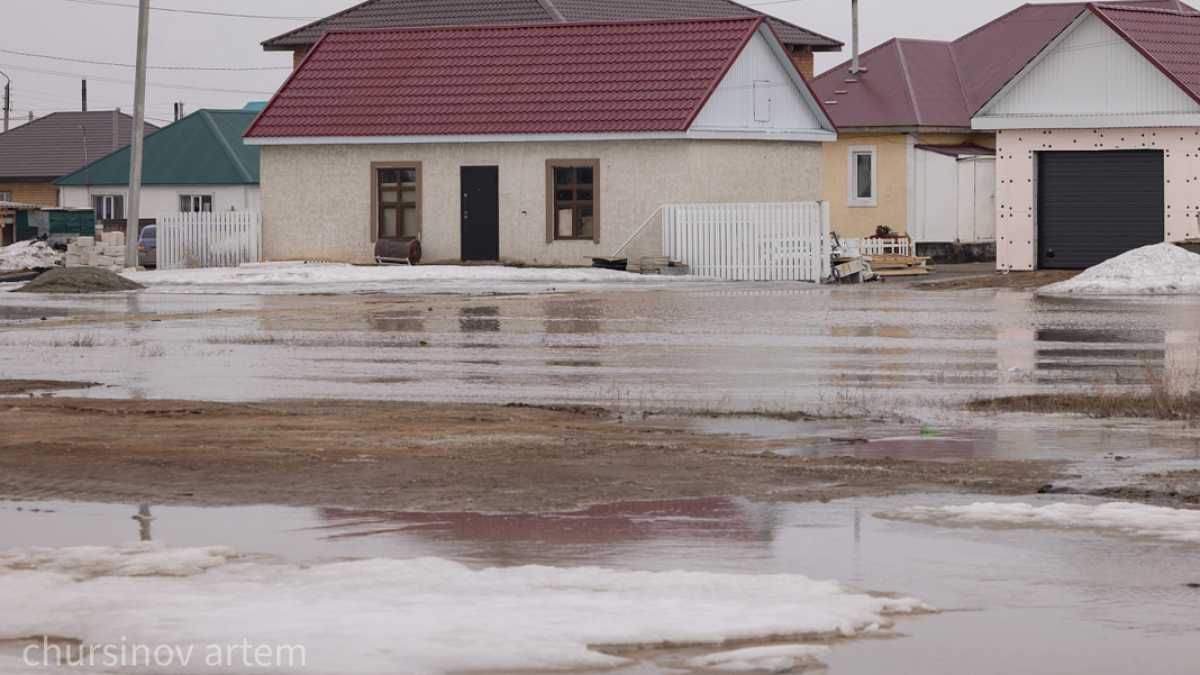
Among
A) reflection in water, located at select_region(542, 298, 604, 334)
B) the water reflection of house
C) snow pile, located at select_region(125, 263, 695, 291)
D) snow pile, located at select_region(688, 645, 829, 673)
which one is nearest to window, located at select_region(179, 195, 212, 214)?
snow pile, located at select_region(125, 263, 695, 291)

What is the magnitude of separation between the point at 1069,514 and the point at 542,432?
155 inches

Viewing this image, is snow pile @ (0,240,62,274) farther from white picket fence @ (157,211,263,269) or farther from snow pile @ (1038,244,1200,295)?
snow pile @ (1038,244,1200,295)

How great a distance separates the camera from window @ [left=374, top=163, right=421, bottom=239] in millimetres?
38344

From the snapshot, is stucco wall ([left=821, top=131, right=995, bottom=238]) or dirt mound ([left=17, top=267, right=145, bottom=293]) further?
stucco wall ([left=821, top=131, right=995, bottom=238])

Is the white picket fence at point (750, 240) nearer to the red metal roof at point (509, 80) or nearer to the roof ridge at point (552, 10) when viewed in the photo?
the red metal roof at point (509, 80)

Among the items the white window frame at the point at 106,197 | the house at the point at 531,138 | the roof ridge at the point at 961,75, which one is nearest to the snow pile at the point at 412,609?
the house at the point at 531,138

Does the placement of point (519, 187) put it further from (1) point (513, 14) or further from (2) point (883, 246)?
(1) point (513, 14)

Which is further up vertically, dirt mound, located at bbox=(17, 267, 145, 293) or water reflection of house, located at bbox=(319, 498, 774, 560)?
dirt mound, located at bbox=(17, 267, 145, 293)

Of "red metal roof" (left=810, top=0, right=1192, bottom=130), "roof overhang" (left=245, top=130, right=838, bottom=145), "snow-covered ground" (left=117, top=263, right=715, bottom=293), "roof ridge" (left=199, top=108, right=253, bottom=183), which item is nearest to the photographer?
"snow-covered ground" (left=117, top=263, right=715, bottom=293)

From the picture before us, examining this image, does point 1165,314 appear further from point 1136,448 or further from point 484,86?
point 484,86

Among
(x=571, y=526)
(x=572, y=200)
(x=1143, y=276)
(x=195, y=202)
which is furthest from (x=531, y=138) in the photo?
(x=195, y=202)

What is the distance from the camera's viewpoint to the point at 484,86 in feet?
125

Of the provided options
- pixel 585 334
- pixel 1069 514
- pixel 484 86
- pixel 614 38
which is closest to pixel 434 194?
pixel 484 86

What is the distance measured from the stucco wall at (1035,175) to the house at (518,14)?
66.2 feet
